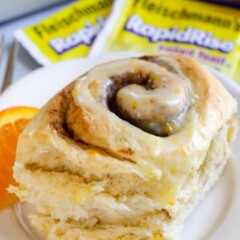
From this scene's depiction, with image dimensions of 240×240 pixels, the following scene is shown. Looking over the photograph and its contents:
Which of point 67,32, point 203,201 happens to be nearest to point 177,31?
point 67,32

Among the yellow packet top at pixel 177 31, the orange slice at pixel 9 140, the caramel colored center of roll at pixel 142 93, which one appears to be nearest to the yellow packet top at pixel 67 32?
the yellow packet top at pixel 177 31

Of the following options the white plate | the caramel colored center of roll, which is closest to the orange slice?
the white plate

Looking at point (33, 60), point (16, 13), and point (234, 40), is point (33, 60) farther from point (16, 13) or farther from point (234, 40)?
point (234, 40)

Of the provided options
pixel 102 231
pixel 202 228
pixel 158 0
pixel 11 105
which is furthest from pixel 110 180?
pixel 158 0

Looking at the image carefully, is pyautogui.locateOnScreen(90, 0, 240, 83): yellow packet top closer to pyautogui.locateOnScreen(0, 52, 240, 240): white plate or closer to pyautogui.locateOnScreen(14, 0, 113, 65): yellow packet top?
pyautogui.locateOnScreen(14, 0, 113, 65): yellow packet top

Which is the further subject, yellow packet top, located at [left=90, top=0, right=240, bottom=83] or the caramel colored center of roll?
yellow packet top, located at [left=90, top=0, right=240, bottom=83]
